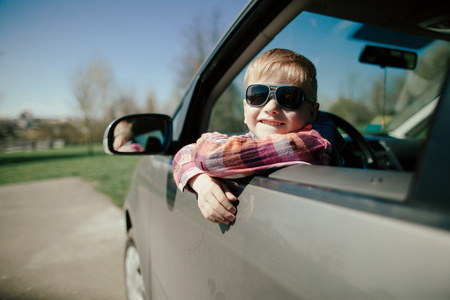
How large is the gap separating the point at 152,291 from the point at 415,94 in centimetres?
301

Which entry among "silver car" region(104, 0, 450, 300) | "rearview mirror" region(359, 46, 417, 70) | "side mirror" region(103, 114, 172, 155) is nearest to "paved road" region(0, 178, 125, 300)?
"silver car" region(104, 0, 450, 300)

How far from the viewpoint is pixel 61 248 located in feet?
14.3

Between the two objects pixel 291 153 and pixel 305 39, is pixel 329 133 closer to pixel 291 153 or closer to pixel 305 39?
pixel 291 153

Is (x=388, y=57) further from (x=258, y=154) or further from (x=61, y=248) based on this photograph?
(x=61, y=248)

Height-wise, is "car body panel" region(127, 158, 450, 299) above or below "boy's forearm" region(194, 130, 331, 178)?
below

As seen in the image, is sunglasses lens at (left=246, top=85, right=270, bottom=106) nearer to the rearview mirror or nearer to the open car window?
the open car window

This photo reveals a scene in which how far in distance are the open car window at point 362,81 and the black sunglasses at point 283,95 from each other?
0.98 ft

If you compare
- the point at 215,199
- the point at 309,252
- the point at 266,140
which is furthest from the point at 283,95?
the point at 309,252

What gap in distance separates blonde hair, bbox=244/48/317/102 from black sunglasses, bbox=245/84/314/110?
0.05m

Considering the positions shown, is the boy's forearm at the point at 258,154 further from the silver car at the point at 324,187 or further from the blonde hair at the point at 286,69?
the blonde hair at the point at 286,69

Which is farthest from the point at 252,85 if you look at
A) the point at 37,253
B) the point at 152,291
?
the point at 37,253

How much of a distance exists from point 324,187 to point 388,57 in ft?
6.69

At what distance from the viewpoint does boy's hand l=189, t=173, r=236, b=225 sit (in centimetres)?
91

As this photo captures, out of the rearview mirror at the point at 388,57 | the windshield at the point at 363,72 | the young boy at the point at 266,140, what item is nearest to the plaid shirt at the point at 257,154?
the young boy at the point at 266,140
